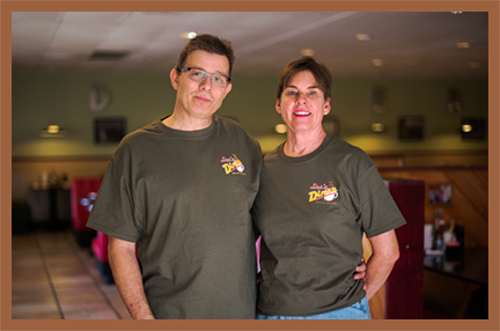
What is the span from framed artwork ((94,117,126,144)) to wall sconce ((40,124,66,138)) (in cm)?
71

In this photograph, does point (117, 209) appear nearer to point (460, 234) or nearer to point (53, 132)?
point (460, 234)

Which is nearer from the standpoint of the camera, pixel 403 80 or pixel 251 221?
pixel 251 221

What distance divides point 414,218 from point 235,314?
1555 millimetres

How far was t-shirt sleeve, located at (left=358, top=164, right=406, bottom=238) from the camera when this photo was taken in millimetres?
1718

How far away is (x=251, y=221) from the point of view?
69.7 inches

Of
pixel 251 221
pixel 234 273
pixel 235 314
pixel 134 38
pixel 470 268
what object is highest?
pixel 134 38

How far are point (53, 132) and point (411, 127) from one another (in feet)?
28.7

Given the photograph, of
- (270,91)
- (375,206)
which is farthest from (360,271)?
(270,91)

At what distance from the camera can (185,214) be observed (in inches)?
65.1

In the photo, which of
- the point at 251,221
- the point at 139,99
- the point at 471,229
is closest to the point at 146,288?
the point at 251,221

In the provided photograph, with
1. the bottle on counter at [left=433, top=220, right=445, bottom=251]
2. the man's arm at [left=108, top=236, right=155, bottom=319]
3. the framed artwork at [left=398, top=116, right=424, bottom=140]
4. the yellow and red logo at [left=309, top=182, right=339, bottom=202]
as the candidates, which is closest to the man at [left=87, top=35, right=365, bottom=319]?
the man's arm at [left=108, top=236, right=155, bottom=319]

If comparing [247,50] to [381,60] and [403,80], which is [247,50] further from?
[403,80]

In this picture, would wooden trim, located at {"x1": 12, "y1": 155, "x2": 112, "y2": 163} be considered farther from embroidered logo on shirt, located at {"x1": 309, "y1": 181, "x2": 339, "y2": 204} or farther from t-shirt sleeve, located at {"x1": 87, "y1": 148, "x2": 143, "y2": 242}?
embroidered logo on shirt, located at {"x1": 309, "y1": 181, "x2": 339, "y2": 204}

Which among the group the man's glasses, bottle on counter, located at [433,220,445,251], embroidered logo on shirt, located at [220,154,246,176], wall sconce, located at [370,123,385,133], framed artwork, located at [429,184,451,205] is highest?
wall sconce, located at [370,123,385,133]
